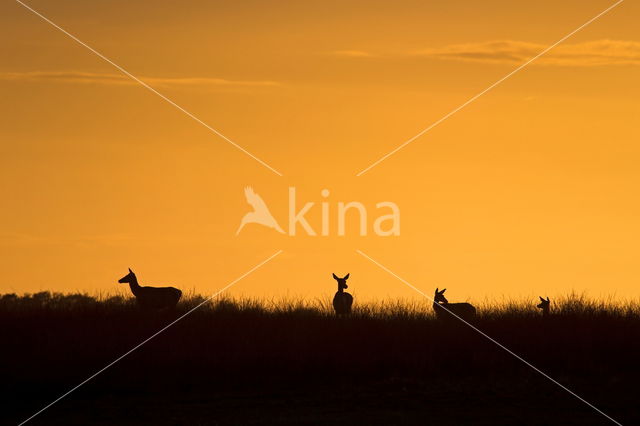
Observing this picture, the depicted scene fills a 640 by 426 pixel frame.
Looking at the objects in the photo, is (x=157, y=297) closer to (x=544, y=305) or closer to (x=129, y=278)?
(x=129, y=278)

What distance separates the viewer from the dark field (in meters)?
18.8

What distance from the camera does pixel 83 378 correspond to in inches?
839

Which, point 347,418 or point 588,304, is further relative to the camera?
point 588,304

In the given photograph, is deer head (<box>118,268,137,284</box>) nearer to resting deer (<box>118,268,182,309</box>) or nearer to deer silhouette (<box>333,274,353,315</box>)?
resting deer (<box>118,268,182,309</box>)

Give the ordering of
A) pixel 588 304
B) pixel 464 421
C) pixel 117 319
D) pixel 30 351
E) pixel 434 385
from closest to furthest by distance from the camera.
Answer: pixel 464 421 → pixel 434 385 → pixel 30 351 → pixel 117 319 → pixel 588 304

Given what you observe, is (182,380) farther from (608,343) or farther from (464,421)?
(608,343)

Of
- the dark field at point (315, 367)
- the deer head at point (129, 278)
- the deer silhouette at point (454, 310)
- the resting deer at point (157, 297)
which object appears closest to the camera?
the dark field at point (315, 367)

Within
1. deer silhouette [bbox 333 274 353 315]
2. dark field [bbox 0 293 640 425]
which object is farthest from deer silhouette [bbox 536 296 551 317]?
deer silhouette [bbox 333 274 353 315]

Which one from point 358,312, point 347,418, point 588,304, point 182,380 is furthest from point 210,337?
point 588,304

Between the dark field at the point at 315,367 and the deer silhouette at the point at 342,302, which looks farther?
the deer silhouette at the point at 342,302

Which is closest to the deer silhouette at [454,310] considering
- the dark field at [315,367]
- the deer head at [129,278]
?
the dark field at [315,367]

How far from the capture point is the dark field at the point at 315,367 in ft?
61.5

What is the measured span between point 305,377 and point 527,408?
424cm

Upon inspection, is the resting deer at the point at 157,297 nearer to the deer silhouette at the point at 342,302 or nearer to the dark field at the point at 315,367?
the dark field at the point at 315,367
